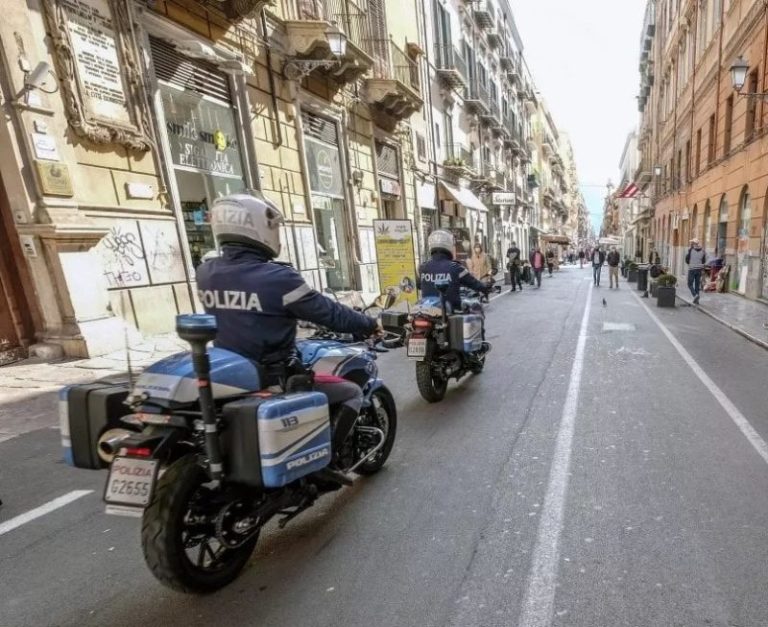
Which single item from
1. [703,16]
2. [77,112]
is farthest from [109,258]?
[703,16]

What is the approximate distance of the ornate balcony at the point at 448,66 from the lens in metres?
22.5

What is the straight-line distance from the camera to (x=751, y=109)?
14.3 metres

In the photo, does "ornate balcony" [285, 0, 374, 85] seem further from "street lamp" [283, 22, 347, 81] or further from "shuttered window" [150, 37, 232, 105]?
"shuttered window" [150, 37, 232, 105]

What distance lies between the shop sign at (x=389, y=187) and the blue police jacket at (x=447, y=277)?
463 inches

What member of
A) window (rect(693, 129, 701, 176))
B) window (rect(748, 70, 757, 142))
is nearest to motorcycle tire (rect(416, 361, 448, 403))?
window (rect(748, 70, 757, 142))

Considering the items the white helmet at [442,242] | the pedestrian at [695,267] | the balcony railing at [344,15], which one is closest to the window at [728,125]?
the pedestrian at [695,267]

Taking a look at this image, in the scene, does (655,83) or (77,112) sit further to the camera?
(655,83)

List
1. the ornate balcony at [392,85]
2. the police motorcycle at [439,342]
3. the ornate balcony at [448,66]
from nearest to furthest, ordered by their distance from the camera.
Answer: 1. the police motorcycle at [439,342]
2. the ornate balcony at [392,85]
3. the ornate balcony at [448,66]

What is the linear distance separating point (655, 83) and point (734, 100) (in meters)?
23.2

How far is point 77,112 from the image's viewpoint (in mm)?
6598

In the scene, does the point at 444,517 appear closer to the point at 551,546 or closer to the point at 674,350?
the point at 551,546

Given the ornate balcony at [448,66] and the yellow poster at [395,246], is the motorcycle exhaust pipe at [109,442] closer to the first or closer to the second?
the yellow poster at [395,246]

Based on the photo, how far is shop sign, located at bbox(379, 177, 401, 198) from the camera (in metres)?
17.0

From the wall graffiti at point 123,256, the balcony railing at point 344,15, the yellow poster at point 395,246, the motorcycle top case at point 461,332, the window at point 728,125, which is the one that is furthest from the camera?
the window at point 728,125
